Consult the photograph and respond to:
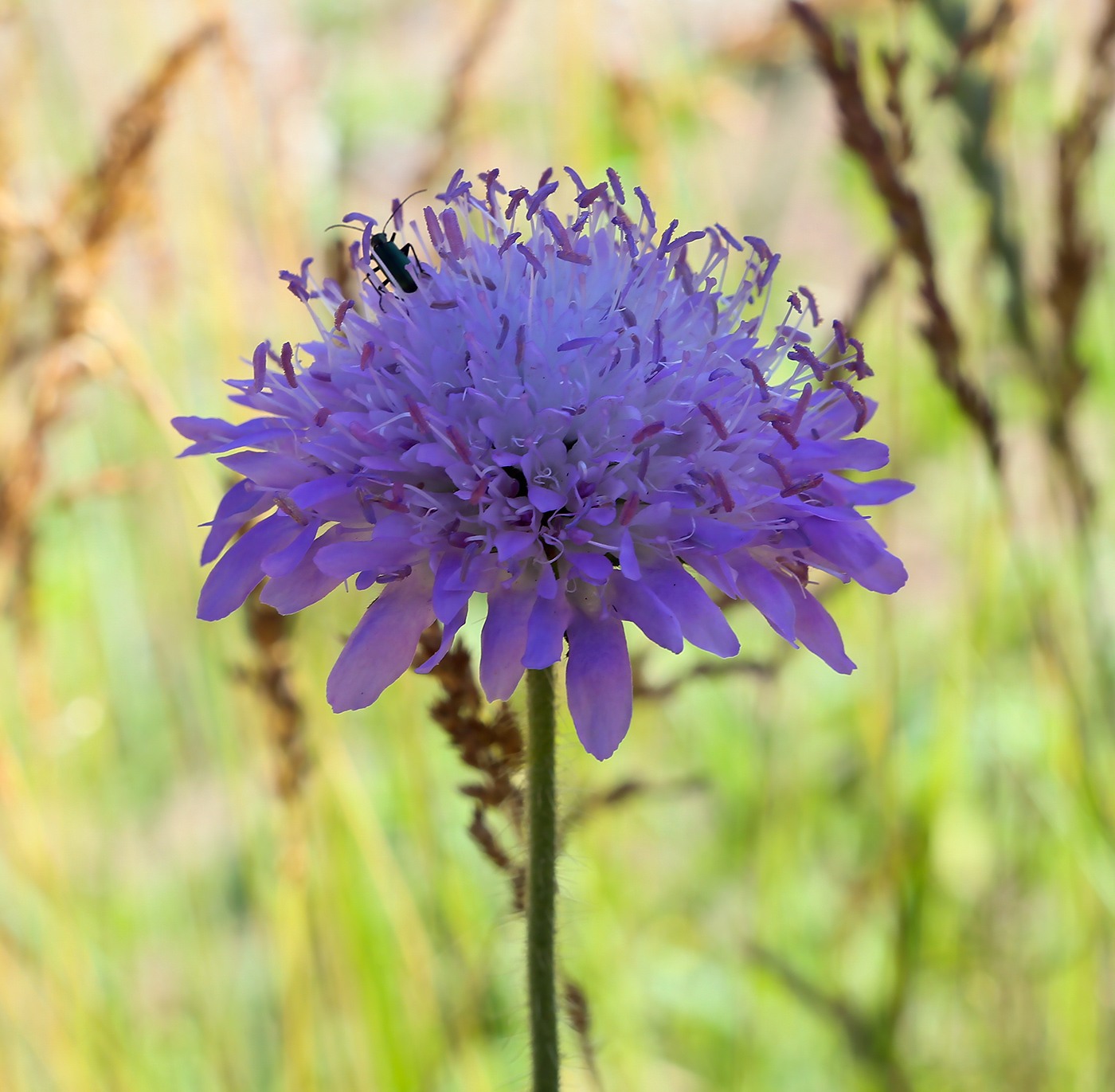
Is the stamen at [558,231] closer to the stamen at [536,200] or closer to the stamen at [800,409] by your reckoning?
the stamen at [536,200]

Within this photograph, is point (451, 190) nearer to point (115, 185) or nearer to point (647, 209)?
point (647, 209)

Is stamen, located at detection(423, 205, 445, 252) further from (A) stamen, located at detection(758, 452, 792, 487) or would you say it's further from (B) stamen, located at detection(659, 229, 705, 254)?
(A) stamen, located at detection(758, 452, 792, 487)

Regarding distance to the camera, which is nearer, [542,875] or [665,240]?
[542,875]

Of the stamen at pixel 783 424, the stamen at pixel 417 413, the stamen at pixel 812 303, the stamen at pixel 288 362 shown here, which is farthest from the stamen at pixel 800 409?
the stamen at pixel 288 362

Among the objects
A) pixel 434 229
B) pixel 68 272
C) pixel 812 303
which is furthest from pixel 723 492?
pixel 68 272

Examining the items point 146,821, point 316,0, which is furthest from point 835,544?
point 316,0

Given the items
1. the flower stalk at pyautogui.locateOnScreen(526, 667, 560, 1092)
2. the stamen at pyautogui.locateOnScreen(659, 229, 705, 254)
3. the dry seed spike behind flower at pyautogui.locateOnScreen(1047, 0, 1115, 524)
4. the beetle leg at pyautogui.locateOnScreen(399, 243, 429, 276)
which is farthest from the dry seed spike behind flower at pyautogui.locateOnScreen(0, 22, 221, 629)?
the dry seed spike behind flower at pyautogui.locateOnScreen(1047, 0, 1115, 524)

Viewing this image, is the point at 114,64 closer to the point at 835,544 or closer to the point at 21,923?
the point at 21,923
